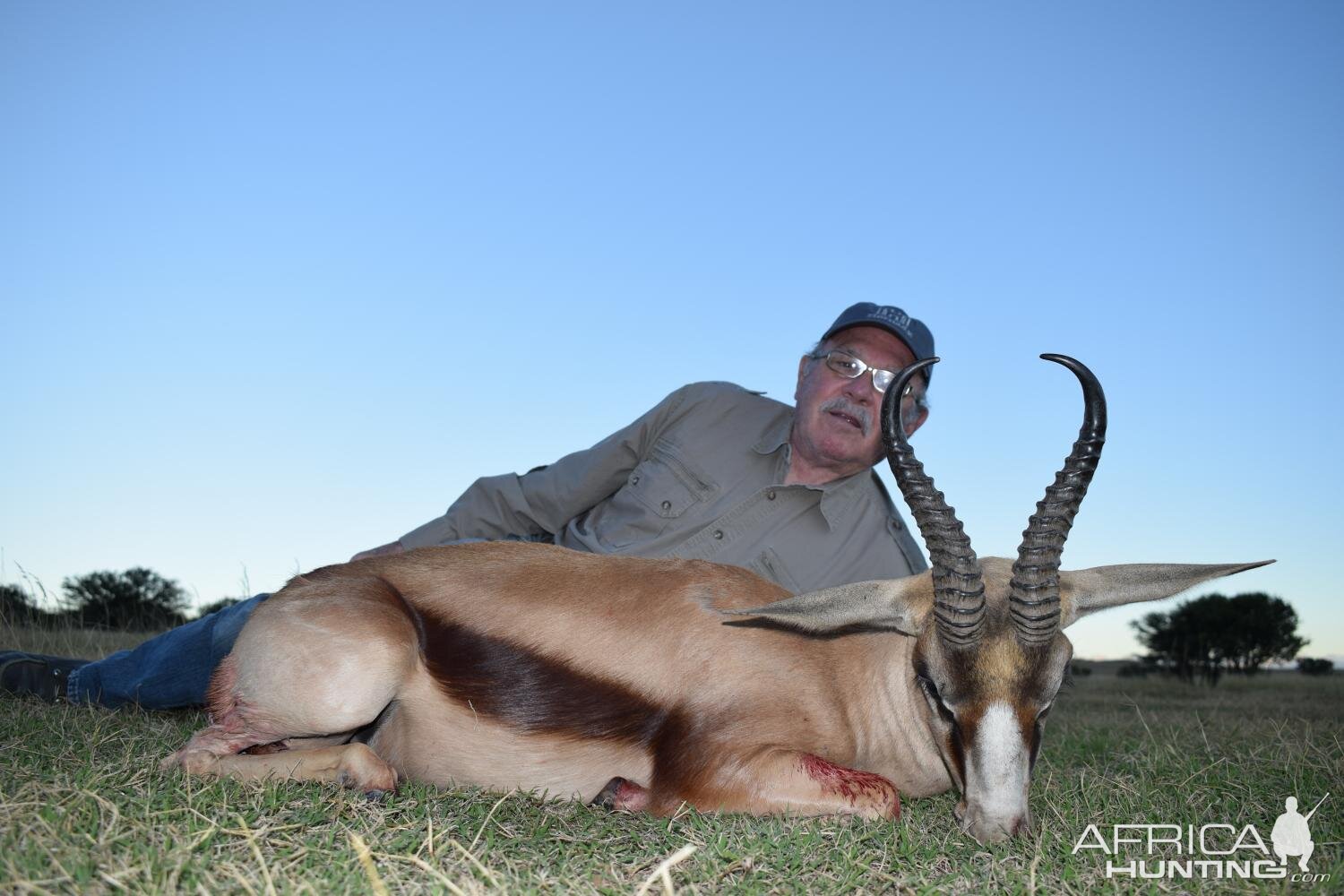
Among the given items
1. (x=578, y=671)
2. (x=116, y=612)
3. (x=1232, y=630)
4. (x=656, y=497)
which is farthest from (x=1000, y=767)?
(x=1232, y=630)

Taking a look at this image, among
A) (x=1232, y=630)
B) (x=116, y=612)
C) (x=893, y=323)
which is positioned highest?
(x=893, y=323)

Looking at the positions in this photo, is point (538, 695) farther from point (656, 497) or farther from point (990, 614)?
point (656, 497)

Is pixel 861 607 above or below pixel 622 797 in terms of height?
above

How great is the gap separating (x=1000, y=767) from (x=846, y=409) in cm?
325

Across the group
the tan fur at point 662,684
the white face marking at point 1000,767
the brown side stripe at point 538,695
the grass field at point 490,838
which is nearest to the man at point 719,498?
the grass field at point 490,838

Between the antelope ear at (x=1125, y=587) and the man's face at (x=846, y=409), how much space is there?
234cm

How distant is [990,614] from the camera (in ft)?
13.1

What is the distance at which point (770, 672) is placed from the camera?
429 centimetres

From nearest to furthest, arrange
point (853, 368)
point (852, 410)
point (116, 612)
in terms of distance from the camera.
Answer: point (852, 410) → point (853, 368) → point (116, 612)

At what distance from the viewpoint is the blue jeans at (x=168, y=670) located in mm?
5836

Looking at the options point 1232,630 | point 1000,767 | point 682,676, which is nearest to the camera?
point 1000,767

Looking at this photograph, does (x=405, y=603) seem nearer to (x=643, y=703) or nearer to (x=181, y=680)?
(x=643, y=703)

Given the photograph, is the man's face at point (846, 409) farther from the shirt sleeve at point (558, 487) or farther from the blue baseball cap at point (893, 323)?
the shirt sleeve at point (558, 487)

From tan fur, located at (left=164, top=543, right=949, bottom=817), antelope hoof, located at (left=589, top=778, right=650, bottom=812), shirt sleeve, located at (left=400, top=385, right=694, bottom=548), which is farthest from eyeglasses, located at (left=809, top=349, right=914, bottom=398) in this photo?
antelope hoof, located at (left=589, top=778, right=650, bottom=812)
